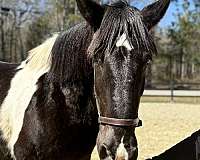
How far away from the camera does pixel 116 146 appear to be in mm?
2664

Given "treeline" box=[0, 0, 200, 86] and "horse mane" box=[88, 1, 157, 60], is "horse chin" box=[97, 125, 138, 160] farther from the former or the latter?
"treeline" box=[0, 0, 200, 86]

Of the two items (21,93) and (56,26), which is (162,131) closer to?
(21,93)

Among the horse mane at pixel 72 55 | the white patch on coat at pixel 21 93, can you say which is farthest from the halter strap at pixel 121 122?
the white patch on coat at pixel 21 93

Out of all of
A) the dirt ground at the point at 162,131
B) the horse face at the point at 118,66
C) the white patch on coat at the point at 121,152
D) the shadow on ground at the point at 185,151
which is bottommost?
the dirt ground at the point at 162,131

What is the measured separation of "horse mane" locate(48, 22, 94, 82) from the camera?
3.31 m

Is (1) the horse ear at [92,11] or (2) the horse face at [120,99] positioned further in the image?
(1) the horse ear at [92,11]

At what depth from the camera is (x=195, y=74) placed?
53.7m

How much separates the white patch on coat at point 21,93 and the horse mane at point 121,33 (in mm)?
851

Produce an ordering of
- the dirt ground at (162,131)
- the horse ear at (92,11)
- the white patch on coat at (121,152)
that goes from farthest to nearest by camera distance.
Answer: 1. the dirt ground at (162,131)
2. the horse ear at (92,11)
3. the white patch on coat at (121,152)

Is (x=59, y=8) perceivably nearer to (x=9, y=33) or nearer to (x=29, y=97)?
(x=9, y=33)

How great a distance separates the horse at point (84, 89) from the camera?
2.73 metres

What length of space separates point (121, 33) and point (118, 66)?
0.24m

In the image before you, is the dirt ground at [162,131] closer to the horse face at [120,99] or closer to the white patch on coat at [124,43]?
the horse face at [120,99]

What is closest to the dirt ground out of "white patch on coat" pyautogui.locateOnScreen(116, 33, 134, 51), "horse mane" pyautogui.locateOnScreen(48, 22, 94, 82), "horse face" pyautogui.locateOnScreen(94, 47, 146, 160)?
"horse mane" pyautogui.locateOnScreen(48, 22, 94, 82)
